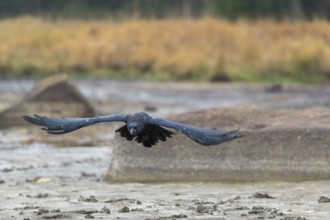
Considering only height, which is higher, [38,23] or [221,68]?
[38,23]

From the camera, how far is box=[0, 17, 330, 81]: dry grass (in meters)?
33.4

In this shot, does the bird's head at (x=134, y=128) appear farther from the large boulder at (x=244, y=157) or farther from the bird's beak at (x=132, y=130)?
the large boulder at (x=244, y=157)

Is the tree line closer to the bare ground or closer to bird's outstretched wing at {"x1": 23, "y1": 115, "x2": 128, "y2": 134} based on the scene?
the bare ground

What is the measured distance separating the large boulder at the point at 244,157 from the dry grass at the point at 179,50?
1997 cm

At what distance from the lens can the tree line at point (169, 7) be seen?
147ft

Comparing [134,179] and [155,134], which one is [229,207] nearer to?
[155,134]

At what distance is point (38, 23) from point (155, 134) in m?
33.2

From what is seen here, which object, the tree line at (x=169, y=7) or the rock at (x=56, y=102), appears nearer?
the rock at (x=56, y=102)

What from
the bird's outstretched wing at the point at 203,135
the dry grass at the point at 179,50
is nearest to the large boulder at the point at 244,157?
the bird's outstretched wing at the point at 203,135

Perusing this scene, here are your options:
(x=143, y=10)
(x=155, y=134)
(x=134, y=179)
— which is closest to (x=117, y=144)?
(x=134, y=179)

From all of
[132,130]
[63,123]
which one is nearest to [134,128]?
[132,130]

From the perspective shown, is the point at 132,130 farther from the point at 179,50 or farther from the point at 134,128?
the point at 179,50

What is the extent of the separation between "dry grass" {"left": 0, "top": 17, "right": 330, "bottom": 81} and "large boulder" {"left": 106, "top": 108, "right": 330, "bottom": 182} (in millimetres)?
19967

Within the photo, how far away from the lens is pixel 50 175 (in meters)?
A: 14.0
